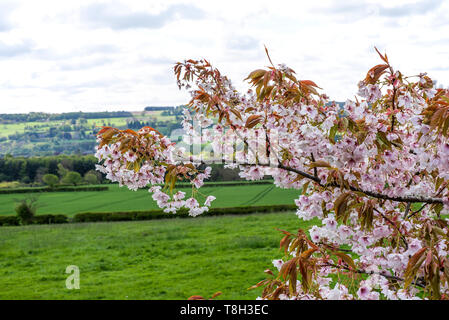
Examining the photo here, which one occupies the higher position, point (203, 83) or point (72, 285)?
point (203, 83)

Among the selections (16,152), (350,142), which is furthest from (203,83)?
(16,152)

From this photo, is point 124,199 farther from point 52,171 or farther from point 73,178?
point 52,171

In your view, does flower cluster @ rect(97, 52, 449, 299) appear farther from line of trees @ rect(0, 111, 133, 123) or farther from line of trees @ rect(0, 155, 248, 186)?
line of trees @ rect(0, 111, 133, 123)

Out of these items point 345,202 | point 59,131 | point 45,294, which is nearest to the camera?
point 345,202

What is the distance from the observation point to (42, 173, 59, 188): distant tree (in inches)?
2263

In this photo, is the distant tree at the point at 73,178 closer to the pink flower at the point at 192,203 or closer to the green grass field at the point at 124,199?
the green grass field at the point at 124,199

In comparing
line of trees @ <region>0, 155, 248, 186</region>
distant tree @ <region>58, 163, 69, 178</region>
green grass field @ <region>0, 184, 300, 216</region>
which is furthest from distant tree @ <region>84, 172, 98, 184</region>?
distant tree @ <region>58, 163, 69, 178</region>

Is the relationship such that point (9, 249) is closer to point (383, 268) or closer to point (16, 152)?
point (383, 268)

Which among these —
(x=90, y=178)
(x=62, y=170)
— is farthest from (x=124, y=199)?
(x=62, y=170)

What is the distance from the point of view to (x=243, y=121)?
3.18 m

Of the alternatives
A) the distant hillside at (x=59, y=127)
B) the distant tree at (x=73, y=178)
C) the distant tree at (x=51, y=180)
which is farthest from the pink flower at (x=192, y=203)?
the distant hillside at (x=59, y=127)

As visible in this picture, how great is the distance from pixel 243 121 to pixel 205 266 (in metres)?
13.4

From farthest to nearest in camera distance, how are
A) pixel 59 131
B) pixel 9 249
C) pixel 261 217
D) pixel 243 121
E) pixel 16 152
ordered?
1. pixel 59 131
2. pixel 16 152
3. pixel 261 217
4. pixel 9 249
5. pixel 243 121

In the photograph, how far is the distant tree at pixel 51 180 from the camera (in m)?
57.5
